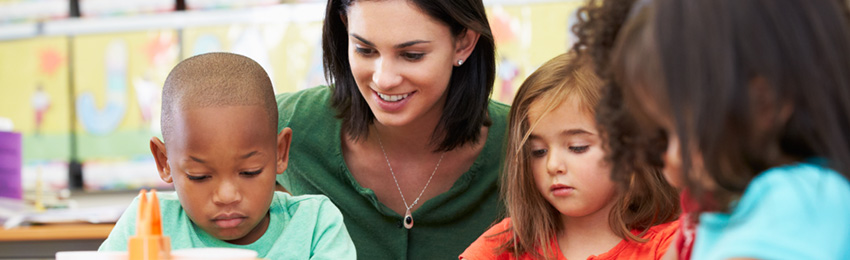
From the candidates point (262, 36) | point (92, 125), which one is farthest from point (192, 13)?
point (92, 125)

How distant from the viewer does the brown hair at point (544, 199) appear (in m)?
1.50

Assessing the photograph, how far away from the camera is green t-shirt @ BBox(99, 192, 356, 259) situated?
1.31 metres

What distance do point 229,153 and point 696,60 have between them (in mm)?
792

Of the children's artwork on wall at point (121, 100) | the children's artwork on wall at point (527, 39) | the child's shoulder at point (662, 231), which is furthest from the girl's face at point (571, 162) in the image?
the children's artwork on wall at point (121, 100)

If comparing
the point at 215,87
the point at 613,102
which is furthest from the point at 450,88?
the point at 613,102

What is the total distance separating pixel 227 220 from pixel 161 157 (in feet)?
0.62

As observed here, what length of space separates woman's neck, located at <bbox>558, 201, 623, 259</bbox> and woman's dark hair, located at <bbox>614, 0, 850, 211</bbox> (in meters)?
0.84

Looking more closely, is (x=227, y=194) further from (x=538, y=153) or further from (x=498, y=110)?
(x=498, y=110)

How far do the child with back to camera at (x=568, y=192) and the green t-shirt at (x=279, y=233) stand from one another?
0.30 m

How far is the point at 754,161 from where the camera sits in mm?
695

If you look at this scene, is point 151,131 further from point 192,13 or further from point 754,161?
point 754,161

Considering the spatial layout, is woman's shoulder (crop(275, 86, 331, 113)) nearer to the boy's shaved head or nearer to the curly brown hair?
the boy's shaved head

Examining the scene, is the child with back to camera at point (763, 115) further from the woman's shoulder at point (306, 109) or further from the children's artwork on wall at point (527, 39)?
the children's artwork on wall at point (527, 39)

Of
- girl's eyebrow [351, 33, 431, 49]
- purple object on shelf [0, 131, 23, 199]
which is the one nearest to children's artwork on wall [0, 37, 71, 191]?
purple object on shelf [0, 131, 23, 199]
